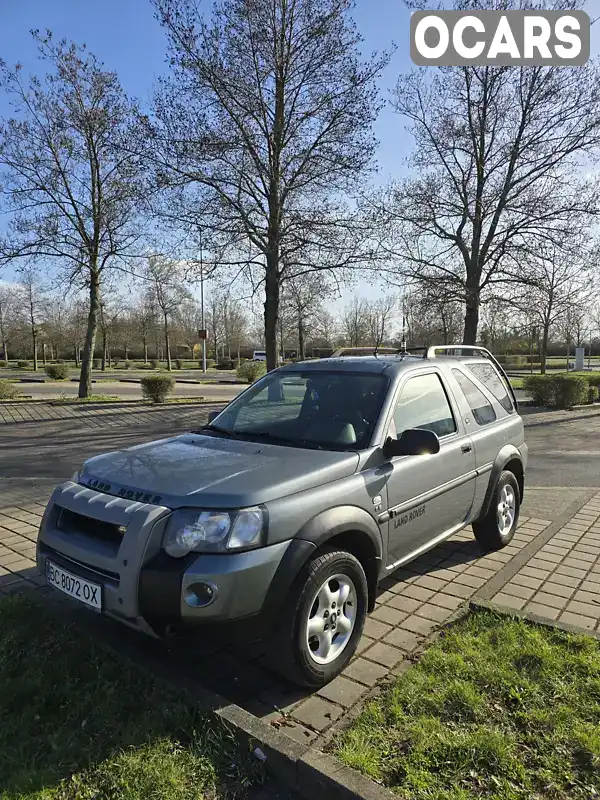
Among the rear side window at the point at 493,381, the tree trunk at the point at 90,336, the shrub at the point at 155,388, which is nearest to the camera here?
the rear side window at the point at 493,381

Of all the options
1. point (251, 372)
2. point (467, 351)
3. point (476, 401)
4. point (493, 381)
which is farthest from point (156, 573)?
point (251, 372)

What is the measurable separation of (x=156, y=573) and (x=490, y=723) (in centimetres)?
172

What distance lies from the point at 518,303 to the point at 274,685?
19.6 m

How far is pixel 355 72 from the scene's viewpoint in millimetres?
14367

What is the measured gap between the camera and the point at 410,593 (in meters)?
4.04

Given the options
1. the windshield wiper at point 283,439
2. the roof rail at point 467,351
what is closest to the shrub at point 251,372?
the roof rail at point 467,351

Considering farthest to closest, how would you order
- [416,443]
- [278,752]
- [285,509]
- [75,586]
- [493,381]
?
[493,381]
[416,443]
[75,586]
[285,509]
[278,752]

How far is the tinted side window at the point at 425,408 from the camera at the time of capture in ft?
12.3

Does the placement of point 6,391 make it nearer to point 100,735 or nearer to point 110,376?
point 100,735

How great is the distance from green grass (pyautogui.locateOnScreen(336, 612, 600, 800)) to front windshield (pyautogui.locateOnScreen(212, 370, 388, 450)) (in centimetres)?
136

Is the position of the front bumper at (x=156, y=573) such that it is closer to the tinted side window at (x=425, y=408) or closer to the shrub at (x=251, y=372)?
the tinted side window at (x=425, y=408)

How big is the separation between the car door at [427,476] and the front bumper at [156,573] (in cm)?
A: 110

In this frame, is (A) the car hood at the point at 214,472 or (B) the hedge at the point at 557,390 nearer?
(A) the car hood at the point at 214,472

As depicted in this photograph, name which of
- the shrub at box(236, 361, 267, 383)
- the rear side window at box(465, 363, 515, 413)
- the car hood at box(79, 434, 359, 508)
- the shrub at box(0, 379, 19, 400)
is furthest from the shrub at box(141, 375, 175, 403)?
the car hood at box(79, 434, 359, 508)
